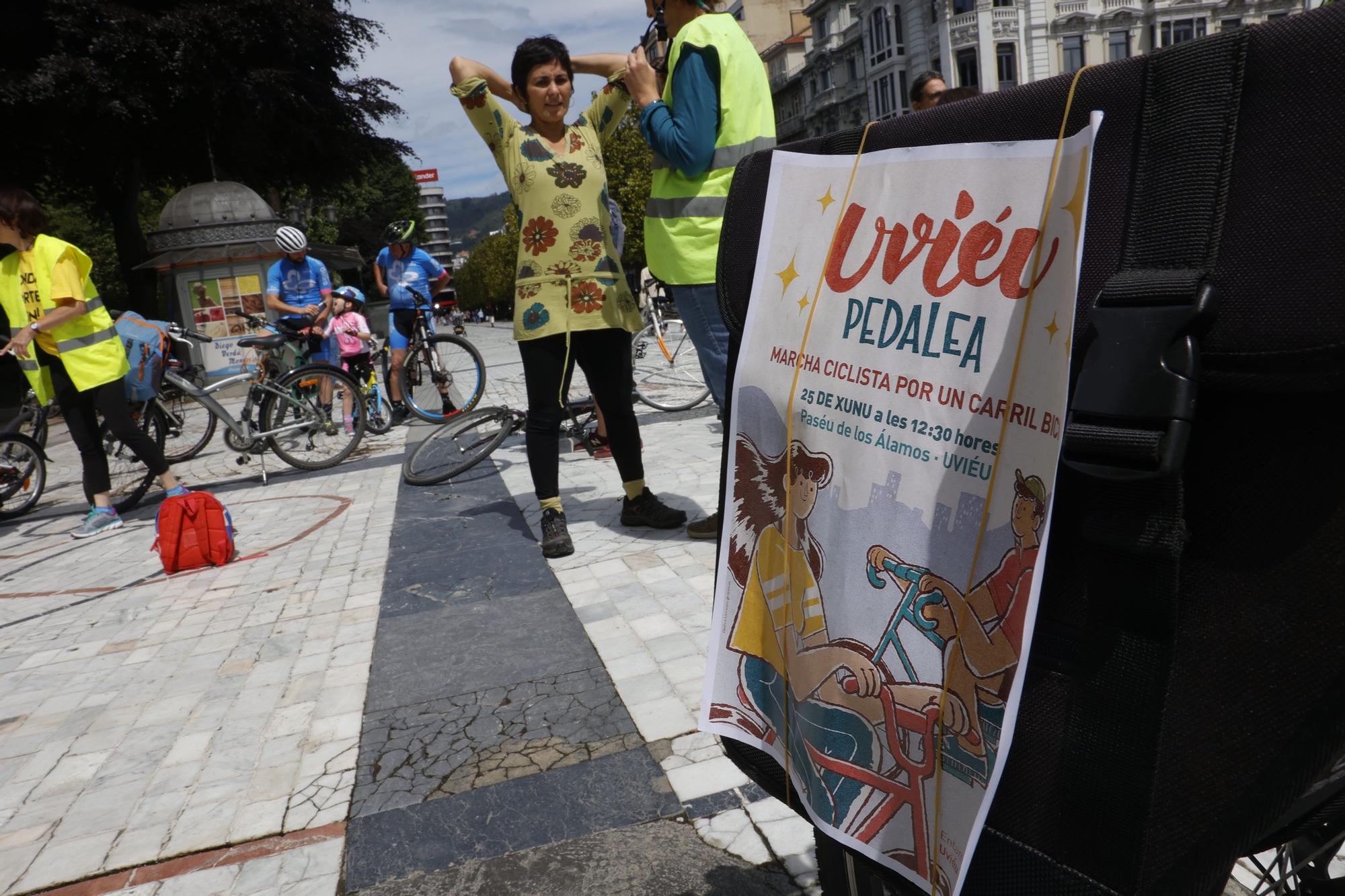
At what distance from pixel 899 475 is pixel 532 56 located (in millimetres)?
3618

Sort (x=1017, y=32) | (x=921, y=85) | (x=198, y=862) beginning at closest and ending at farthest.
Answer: (x=198, y=862) → (x=921, y=85) → (x=1017, y=32)

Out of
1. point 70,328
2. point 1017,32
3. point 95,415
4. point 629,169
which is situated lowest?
point 95,415

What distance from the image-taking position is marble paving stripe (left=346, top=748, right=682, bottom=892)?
7.27 ft

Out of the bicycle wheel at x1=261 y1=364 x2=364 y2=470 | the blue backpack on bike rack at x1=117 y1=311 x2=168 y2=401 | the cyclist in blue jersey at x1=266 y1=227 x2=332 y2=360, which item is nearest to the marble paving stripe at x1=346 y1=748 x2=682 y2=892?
the bicycle wheel at x1=261 y1=364 x2=364 y2=470

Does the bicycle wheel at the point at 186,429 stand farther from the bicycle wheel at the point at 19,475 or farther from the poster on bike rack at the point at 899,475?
the poster on bike rack at the point at 899,475

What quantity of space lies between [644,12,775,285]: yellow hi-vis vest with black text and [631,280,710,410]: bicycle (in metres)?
4.63

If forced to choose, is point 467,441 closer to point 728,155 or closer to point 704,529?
point 704,529

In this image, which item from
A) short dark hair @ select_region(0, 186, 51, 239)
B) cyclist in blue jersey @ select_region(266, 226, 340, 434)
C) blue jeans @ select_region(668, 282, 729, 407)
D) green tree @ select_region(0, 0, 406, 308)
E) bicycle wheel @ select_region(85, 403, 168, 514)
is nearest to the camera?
blue jeans @ select_region(668, 282, 729, 407)

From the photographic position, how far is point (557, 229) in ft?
13.9

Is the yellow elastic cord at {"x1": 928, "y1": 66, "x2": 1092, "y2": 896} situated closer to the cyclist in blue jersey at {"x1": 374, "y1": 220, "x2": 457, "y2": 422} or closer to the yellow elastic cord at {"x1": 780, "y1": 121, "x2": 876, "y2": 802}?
the yellow elastic cord at {"x1": 780, "y1": 121, "x2": 876, "y2": 802}

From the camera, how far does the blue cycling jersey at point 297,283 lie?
914 centimetres

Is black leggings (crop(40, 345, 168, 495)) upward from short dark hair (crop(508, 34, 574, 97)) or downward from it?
downward

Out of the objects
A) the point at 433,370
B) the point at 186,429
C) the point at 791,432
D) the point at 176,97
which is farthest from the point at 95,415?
the point at 176,97

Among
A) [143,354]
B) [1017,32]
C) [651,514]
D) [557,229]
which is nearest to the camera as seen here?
[557,229]
